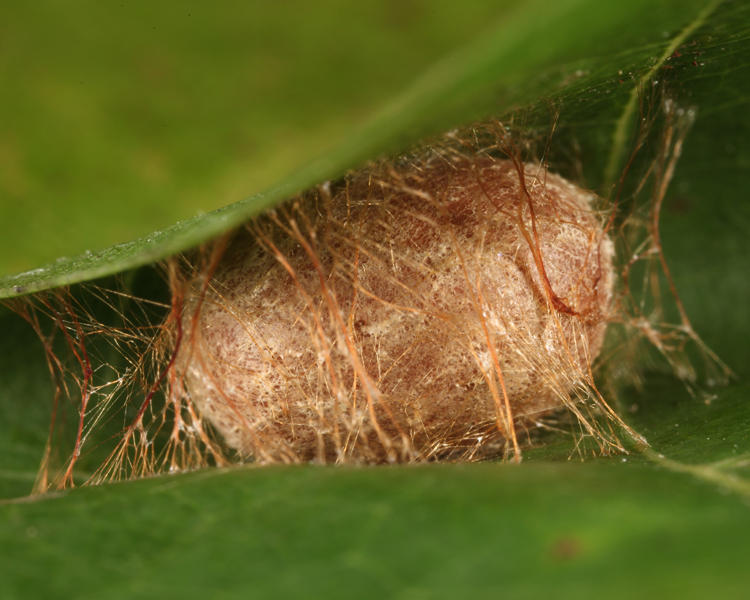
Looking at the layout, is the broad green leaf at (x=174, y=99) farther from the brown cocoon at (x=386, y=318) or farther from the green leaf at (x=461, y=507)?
the green leaf at (x=461, y=507)

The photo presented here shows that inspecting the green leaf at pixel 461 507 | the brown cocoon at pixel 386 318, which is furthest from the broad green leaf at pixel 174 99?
the green leaf at pixel 461 507

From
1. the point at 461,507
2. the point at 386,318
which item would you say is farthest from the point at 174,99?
the point at 461,507

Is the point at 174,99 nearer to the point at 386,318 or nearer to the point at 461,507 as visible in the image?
the point at 386,318

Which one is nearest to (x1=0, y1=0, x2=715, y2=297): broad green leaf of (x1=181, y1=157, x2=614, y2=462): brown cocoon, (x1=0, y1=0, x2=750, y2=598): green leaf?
(x1=181, y1=157, x2=614, y2=462): brown cocoon

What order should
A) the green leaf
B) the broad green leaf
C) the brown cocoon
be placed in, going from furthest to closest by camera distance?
the broad green leaf → the brown cocoon → the green leaf

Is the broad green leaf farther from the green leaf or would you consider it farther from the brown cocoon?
the green leaf
